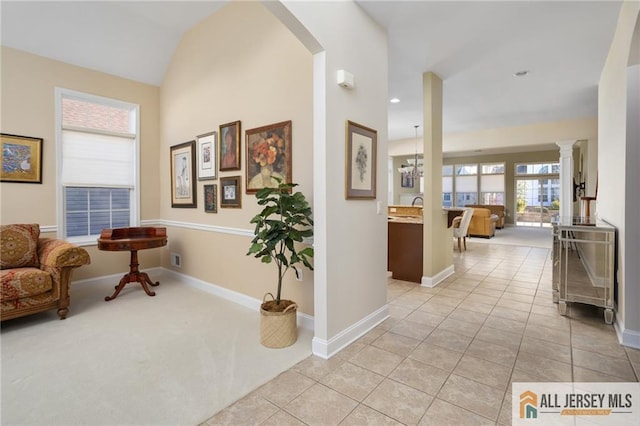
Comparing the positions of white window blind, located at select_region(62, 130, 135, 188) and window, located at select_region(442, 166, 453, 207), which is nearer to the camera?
white window blind, located at select_region(62, 130, 135, 188)

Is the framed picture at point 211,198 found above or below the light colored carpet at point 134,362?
above

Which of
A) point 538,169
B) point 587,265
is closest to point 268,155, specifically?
point 587,265

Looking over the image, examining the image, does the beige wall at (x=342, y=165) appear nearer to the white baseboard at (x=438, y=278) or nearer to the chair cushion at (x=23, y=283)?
the white baseboard at (x=438, y=278)

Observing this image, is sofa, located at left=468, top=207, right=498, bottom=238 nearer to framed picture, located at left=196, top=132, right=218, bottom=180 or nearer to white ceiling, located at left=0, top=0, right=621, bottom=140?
white ceiling, located at left=0, top=0, right=621, bottom=140

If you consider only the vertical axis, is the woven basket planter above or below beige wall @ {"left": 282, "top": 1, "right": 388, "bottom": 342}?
below

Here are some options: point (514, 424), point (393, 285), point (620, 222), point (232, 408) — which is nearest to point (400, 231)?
point (393, 285)

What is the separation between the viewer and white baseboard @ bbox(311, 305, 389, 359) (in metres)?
2.33

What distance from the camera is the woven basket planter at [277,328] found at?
245 centimetres

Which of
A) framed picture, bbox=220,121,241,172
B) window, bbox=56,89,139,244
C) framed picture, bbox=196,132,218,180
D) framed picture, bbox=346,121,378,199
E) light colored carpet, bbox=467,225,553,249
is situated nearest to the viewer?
framed picture, bbox=346,121,378,199

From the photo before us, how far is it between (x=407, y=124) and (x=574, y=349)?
5891mm

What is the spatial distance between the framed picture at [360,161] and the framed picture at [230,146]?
4.75 feet

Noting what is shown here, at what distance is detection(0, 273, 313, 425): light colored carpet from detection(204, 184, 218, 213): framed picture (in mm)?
1129

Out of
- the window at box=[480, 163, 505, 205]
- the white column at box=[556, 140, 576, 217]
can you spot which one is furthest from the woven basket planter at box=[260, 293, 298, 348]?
the window at box=[480, 163, 505, 205]

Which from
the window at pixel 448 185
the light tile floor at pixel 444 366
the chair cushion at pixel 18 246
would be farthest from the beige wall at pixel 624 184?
the window at pixel 448 185
